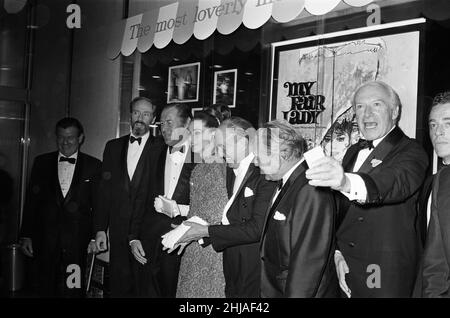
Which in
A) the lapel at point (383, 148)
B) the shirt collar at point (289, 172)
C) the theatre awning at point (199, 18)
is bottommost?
the shirt collar at point (289, 172)

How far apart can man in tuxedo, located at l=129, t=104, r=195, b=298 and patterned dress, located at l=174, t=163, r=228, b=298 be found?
193 mm

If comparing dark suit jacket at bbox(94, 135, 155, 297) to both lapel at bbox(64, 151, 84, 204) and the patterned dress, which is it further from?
the patterned dress

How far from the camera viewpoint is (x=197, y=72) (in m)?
3.83

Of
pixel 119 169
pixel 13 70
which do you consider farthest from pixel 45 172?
pixel 13 70

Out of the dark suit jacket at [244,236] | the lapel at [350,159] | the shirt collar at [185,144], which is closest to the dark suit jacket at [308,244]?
the dark suit jacket at [244,236]

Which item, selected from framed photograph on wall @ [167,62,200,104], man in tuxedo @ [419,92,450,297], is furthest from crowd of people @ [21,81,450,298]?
framed photograph on wall @ [167,62,200,104]

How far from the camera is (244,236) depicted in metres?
2.39

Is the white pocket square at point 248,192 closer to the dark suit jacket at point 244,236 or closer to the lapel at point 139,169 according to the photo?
the dark suit jacket at point 244,236

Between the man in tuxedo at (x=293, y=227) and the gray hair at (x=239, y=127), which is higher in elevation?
the gray hair at (x=239, y=127)

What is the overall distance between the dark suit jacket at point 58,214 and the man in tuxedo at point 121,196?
31 cm

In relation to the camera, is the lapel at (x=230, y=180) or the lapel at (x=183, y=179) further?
the lapel at (x=183, y=179)

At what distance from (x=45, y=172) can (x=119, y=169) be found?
88cm

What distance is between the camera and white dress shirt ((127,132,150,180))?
3502 millimetres

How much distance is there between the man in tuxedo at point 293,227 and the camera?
1.86m
